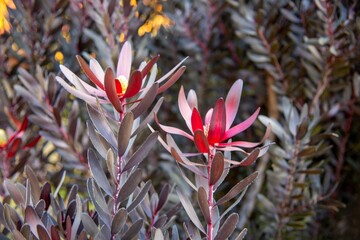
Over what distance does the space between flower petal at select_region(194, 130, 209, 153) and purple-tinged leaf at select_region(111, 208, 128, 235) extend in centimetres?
10

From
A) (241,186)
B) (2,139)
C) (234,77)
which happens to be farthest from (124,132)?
(234,77)

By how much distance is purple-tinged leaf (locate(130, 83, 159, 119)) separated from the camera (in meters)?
0.50

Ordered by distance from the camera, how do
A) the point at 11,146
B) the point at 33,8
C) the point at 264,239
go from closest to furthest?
the point at 11,146 → the point at 33,8 → the point at 264,239

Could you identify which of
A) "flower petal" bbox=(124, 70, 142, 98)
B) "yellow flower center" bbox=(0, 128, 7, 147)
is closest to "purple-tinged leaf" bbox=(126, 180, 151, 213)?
"flower petal" bbox=(124, 70, 142, 98)

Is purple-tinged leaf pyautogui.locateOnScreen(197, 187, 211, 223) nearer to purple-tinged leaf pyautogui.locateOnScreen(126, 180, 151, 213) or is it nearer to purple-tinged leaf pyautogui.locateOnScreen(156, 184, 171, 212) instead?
purple-tinged leaf pyautogui.locateOnScreen(126, 180, 151, 213)

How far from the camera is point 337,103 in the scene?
47.2 inches

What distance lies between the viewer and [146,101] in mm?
508

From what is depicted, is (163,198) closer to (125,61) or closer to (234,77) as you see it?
(125,61)

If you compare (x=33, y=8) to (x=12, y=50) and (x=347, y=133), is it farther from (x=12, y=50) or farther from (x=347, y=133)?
(x=347, y=133)

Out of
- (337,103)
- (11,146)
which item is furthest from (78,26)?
(337,103)

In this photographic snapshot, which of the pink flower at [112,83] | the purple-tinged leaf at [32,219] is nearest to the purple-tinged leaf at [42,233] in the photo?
the purple-tinged leaf at [32,219]

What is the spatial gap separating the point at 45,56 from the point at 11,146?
0.97 feet

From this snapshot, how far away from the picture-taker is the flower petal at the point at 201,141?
483 mm

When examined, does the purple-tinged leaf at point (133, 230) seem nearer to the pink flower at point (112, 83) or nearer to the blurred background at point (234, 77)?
the pink flower at point (112, 83)
